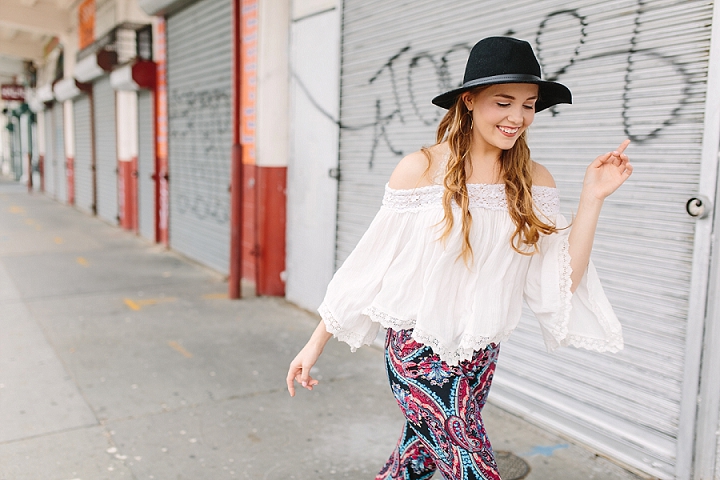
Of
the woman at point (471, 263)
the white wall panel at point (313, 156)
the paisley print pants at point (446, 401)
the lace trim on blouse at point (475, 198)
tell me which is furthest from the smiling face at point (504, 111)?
the white wall panel at point (313, 156)

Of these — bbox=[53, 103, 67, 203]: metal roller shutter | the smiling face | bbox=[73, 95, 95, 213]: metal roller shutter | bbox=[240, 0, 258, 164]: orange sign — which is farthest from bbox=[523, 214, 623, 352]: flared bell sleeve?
bbox=[53, 103, 67, 203]: metal roller shutter

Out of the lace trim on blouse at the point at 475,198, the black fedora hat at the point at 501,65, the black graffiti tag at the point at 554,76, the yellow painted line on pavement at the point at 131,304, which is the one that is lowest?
the yellow painted line on pavement at the point at 131,304

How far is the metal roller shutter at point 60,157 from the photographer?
18441 millimetres

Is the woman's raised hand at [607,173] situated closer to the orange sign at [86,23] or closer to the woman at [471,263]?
the woman at [471,263]

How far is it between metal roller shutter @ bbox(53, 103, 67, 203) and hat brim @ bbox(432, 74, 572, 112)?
1844 cm

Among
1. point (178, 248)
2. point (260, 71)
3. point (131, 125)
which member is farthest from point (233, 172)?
point (131, 125)

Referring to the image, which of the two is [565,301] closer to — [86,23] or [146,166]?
[146,166]

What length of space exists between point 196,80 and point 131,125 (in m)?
3.66

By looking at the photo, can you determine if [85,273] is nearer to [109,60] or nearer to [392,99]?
[392,99]

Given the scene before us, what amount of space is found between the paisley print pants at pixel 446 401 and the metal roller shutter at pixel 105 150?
12.0 m

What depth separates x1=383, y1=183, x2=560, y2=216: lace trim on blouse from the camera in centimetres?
186

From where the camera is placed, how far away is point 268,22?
20.4ft

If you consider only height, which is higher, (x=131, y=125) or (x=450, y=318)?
(x=131, y=125)

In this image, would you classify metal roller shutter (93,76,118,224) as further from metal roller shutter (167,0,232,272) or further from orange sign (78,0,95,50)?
metal roller shutter (167,0,232,272)
